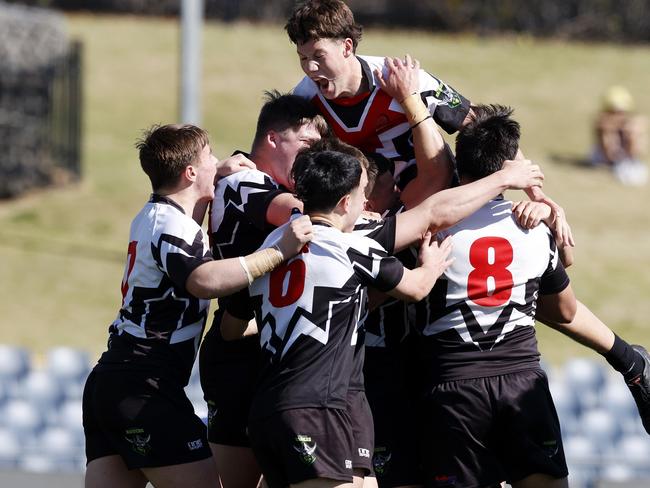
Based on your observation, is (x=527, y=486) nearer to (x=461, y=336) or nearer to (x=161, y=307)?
(x=461, y=336)

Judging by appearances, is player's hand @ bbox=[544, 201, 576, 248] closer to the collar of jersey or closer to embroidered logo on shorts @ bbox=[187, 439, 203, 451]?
the collar of jersey

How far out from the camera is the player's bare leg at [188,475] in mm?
4328

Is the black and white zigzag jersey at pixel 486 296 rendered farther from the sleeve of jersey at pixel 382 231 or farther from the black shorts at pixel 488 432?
the sleeve of jersey at pixel 382 231

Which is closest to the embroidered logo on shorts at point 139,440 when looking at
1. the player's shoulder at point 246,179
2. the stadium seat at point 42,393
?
A: the player's shoulder at point 246,179

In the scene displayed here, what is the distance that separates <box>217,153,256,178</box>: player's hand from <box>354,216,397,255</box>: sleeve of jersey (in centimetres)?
50

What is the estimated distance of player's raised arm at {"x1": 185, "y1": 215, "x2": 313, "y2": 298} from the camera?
414cm

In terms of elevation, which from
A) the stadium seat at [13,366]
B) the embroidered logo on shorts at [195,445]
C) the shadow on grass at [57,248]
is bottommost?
the shadow on grass at [57,248]

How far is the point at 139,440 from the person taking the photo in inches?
171

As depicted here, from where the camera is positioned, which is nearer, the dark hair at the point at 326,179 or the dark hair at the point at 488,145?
the dark hair at the point at 326,179

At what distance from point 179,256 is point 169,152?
1.31ft

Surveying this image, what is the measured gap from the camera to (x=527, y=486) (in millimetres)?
4609

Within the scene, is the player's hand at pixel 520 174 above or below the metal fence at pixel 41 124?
above

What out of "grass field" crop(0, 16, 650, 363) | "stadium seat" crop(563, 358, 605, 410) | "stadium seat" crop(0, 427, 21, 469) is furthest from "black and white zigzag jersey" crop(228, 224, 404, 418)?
"grass field" crop(0, 16, 650, 363)

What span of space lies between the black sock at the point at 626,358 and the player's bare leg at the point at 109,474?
202cm
